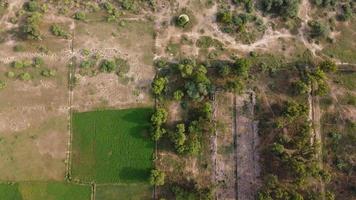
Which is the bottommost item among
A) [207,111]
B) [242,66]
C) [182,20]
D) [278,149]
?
[278,149]

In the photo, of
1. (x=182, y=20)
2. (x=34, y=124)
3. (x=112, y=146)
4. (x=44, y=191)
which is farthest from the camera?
(x=182, y=20)

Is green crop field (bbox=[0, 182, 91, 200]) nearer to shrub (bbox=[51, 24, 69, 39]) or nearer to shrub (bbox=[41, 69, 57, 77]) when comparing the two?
shrub (bbox=[41, 69, 57, 77])

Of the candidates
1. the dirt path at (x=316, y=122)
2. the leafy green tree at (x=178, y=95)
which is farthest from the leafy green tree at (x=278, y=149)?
the leafy green tree at (x=178, y=95)

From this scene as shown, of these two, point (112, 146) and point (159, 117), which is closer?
point (159, 117)

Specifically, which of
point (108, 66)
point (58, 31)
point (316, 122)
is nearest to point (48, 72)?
point (58, 31)

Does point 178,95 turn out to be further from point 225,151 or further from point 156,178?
point 156,178

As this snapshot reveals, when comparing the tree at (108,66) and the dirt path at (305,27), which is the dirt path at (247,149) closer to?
the dirt path at (305,27)
